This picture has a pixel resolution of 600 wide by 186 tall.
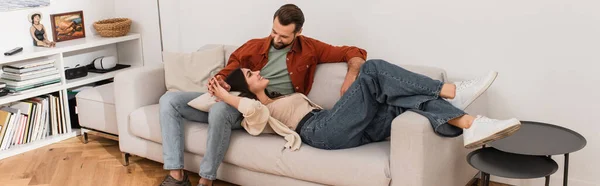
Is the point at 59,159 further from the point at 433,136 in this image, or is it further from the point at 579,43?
the point at 579,43

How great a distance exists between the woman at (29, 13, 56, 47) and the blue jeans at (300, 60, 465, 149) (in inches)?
88.3

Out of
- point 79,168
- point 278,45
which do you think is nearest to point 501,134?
point 278,45

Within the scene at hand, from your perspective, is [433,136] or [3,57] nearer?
[433,136]

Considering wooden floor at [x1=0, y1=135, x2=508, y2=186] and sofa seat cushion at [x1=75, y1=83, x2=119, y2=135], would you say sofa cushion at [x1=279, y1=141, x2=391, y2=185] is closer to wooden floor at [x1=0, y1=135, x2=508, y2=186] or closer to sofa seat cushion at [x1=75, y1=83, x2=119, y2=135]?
wooden floor at [x1=0, y1=135, x2=508, y2=186]

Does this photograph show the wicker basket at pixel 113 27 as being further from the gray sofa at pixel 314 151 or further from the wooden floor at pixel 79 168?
the gray sofa at pixel 314 151

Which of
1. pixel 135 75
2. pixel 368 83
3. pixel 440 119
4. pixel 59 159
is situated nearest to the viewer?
pixel 440 119

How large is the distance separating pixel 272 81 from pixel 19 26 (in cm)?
198

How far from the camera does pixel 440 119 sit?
8.73ft

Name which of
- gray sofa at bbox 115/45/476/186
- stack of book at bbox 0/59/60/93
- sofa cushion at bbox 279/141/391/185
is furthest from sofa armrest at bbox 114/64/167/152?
sofa cushion at bbox 279/141/391/185

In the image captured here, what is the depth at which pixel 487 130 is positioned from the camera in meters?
2.54

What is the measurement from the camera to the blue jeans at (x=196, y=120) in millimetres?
3068

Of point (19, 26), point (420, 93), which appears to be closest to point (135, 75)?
point (19, 26)

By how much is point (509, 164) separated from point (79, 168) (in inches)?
94.9

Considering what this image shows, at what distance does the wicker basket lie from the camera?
453 centimetres
